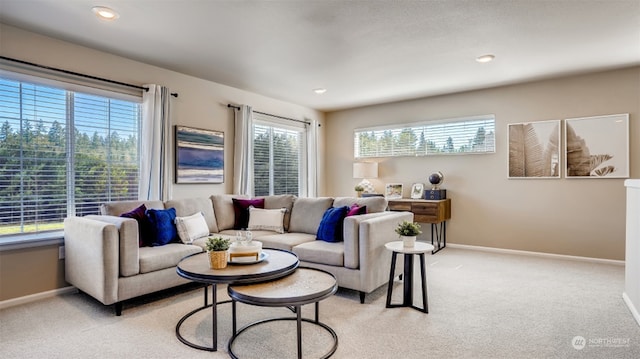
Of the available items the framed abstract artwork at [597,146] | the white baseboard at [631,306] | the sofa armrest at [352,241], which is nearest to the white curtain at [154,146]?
the sofa armrest at [352,241]

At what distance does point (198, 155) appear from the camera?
4.60m

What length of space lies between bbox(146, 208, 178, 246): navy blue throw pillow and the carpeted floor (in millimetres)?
508

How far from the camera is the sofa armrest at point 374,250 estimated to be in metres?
3.01

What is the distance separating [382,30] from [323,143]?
389 cm

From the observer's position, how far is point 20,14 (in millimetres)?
2818

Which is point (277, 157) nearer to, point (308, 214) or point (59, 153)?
point (308, 214)

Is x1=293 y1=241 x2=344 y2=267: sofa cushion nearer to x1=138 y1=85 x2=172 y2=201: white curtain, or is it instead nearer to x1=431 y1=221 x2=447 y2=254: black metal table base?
x1=138 y1=85 x2=172 y2=201: white curtain

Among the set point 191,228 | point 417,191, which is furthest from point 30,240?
point 417,191

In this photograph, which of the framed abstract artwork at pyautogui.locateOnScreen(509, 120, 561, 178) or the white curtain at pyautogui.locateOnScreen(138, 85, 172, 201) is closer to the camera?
the white curtain at pyautogui.locateOnScreen(138, 85, 172, 201)

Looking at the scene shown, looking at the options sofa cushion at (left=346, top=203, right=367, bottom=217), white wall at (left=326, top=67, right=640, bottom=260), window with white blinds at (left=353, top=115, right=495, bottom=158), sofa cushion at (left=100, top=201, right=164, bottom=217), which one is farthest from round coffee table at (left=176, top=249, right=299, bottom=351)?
window with white blinds at (left=353, top=115, right=495, bottom=158)

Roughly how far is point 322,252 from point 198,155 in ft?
7.64

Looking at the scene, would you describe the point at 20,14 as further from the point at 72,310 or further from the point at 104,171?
the point at 72,310

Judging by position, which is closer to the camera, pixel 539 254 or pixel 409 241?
pixel 409 241

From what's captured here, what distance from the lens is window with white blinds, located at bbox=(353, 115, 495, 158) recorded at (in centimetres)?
527
